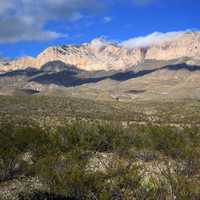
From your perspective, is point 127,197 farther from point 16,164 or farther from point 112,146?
point 112,146

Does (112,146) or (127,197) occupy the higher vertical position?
(127,197)

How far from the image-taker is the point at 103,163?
213 ft

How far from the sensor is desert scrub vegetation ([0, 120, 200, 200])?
41531 mm

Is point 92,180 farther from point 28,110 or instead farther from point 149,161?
point 28,110

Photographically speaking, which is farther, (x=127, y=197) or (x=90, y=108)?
(x=90, y=108)

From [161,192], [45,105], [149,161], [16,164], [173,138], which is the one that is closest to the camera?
[161,192]

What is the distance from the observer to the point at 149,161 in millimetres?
73375

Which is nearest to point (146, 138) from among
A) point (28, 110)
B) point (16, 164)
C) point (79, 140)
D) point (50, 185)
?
point (79, 140)

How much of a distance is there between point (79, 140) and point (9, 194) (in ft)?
144

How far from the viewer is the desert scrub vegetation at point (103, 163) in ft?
136

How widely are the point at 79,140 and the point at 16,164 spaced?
90.9 ft

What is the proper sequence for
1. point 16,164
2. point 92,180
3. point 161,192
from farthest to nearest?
point 16,164, point 92,180, point 161,192

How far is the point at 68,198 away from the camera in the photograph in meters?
44.2

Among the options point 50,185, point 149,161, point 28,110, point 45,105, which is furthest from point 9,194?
point 45,105
